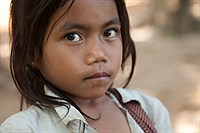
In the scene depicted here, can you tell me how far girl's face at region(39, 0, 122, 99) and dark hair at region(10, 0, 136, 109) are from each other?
0.02 metres

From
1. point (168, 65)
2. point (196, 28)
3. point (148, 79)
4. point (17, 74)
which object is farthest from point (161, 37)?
point (17, 74)

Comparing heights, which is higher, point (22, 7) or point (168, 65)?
point (22, 7)

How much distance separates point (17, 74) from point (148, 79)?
122 inches

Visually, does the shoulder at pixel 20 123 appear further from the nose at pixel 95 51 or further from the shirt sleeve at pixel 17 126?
the nose at pixel 95 51

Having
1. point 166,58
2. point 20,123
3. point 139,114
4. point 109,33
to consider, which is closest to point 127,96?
point 139,114

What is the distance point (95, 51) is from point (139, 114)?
284 mm

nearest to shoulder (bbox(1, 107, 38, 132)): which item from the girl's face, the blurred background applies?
the girl's face

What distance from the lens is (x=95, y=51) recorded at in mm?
1190

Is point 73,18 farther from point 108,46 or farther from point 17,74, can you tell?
point 17,74

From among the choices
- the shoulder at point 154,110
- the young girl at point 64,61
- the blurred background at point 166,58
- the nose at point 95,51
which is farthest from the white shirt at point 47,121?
the blurred background at point 166,58

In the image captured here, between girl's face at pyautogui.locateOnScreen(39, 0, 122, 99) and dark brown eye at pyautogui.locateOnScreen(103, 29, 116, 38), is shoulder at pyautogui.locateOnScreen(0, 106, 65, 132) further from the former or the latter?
dark brown eye at pyautogui.locateOnScreen(103, 29, 116, 38)

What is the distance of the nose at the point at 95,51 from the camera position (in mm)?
1182

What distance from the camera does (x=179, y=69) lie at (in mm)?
4496

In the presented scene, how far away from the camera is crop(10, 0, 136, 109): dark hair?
120 centimetres
